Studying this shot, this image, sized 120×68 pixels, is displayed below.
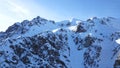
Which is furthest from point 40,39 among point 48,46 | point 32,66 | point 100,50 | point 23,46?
point 100,50

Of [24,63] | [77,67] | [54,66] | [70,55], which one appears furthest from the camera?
[70,55]

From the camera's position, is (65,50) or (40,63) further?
(65,50)

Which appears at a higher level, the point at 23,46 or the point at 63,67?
the point at 23,46

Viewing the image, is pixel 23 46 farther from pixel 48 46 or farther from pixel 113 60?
pixel 113 60

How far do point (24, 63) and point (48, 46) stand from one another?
3198cm

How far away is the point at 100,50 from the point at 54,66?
4890cm

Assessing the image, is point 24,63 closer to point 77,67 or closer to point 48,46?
point 48,46

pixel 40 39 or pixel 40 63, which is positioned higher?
pixel 40 39

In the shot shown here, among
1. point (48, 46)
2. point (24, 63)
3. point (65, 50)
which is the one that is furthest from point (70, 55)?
point (24, 63)

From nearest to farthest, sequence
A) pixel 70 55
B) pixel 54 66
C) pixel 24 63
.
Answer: pixel 24 63
pixel 54 66
pixel 70 55

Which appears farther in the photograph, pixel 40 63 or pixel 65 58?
pixel 65 58

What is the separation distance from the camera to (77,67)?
177 m

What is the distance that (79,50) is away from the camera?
198375mm

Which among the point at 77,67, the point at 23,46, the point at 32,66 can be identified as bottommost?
the point at 77,67
